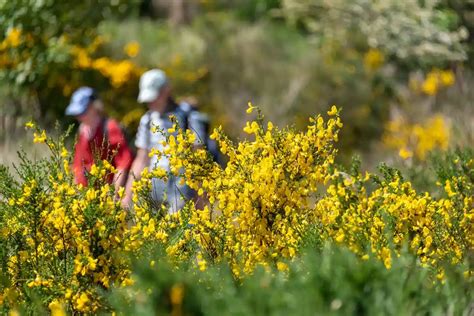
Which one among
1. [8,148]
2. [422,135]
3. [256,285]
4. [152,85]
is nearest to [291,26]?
[422,135]

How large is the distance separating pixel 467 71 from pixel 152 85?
1019 centimetres

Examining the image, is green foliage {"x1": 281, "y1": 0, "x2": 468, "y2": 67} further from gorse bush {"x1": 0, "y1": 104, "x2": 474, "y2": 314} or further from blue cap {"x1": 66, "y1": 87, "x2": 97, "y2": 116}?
Answer: gorse bush {"x1": 0, "y1": 104, "x2": 474, "y2": 314}

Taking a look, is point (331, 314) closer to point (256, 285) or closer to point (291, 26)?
point (256, 285)

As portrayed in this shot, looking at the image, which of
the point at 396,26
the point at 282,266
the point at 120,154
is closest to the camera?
the point at 282,266

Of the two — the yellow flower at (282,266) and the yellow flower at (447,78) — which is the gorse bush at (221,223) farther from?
the yellow flower at (447,78)

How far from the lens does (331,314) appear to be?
3.45 metres

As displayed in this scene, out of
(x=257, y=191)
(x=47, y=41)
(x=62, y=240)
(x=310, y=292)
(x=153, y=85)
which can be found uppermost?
(x=310, y=292)

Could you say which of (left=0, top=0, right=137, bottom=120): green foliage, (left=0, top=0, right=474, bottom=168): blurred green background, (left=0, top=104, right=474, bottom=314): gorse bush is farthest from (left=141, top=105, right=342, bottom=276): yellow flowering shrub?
(left=0, top=0, right=474, bottom=168): blurred green background

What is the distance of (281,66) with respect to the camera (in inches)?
661

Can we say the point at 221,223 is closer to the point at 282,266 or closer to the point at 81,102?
the point at 282,266

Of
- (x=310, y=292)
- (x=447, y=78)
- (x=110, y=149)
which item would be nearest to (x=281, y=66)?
(x=447, y=78)

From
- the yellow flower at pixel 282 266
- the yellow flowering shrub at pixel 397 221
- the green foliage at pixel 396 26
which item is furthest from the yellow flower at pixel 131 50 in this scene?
the yellow flower at pixel 282 266

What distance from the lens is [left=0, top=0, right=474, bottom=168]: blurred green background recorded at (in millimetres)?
12711

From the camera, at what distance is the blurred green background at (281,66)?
500 inches
